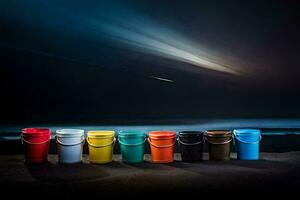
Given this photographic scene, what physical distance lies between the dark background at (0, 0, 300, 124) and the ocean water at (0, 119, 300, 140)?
99 millimetres

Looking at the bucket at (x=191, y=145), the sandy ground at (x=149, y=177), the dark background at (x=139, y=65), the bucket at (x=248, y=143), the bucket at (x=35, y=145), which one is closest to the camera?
the sandy ground at (x=149, y=177)

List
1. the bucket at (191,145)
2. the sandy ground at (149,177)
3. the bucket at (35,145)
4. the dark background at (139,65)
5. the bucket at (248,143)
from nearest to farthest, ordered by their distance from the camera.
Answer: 1. the sandy ground at (149,177)
2. the bucket at (35,145)
3. the bucket at (191,145)
4. the bucket at (248,143)
5. the dark background at (139,65)

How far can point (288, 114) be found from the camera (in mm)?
5410

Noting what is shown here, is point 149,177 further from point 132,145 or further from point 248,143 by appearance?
point 248,143

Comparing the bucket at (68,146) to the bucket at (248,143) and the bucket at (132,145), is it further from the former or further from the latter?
the bucket at (248,143)

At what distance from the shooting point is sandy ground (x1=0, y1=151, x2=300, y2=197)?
2.99m

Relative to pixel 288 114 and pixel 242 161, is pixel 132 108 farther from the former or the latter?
pixel 288 114

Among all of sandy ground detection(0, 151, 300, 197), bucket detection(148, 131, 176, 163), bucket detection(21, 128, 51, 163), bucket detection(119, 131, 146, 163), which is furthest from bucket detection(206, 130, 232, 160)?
bucket detection(21, 128, 51, 163)

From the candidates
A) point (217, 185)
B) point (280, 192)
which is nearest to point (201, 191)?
point (217, 185)

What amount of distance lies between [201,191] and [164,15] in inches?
115

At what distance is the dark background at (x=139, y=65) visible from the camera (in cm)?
494

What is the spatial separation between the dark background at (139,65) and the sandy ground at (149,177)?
104 centimetres

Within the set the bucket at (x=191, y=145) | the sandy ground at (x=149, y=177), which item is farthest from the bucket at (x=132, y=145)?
the bucket at (x=191, y=145)

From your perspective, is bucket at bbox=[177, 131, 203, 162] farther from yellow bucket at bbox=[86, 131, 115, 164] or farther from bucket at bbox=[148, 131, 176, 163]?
yellow bucket at bbox=[86, 131, 115, 164]
